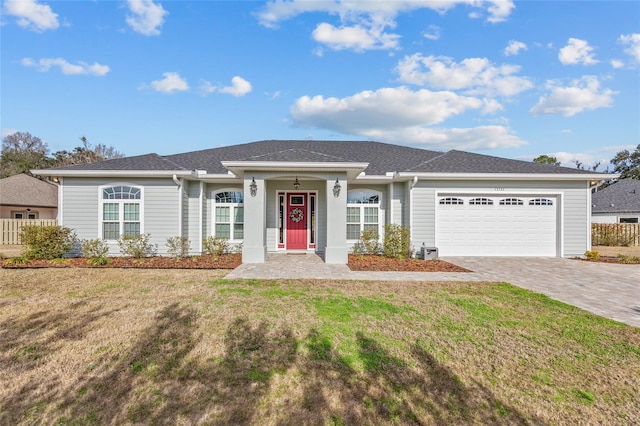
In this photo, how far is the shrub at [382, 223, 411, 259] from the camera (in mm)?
10484

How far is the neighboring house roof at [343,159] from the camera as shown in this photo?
10.5 m

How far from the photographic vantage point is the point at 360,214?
39.0ft

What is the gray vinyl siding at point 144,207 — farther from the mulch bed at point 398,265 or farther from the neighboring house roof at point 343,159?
the mulch bed at point 398,265

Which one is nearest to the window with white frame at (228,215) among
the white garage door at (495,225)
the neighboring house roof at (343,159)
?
the neighboring house roof at (343,159)

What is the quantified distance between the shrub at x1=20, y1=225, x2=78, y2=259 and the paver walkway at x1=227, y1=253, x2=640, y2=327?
21.0 feet

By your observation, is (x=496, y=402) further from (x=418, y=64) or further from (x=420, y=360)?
(x=418, y=64)

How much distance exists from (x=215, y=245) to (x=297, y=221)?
3.21 m

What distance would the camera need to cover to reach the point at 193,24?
459 inches

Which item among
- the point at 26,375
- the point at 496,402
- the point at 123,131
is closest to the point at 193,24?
the point at 123,131

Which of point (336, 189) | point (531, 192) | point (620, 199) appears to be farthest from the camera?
point (620, 199)

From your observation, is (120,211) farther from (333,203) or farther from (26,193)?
(26,193)

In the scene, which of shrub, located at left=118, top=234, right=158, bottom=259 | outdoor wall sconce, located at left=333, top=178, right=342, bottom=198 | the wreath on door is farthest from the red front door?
shrub, located at left=118, top=234, right=158, bottom=259

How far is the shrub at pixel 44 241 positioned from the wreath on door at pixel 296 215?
25.2 ft

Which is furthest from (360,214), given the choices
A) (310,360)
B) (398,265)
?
(310,360)
